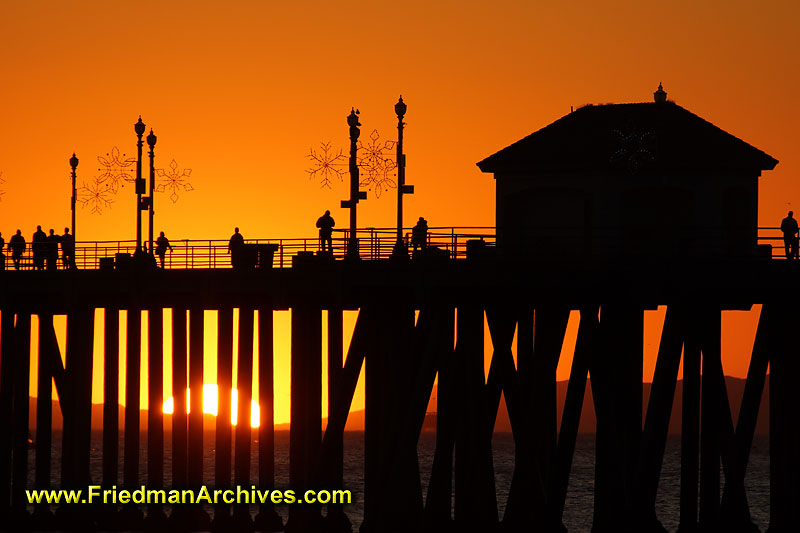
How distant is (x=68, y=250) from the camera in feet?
155

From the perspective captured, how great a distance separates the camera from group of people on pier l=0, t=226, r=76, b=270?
47.2m

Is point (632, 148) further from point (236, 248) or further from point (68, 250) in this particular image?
point (68, 250)

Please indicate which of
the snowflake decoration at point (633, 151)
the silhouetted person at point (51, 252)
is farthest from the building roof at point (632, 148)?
the silhouetted person at point (51, 252)

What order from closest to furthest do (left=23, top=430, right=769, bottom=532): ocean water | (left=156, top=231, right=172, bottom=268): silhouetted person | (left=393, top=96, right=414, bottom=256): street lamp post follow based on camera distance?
(left=393, top=96, right=414, bottom=256): street lamp post < (left=156, top=231, right=172, bottom=268): silhouetted person < (left=23, top=430, right=769, bottom=532): ocean water

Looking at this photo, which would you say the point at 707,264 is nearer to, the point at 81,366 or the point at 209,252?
the point at 209,252

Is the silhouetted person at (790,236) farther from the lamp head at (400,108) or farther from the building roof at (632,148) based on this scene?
the lamp head at (400,108)

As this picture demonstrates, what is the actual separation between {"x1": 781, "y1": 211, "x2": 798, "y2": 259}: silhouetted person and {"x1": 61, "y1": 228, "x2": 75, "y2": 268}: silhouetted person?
1891 cm

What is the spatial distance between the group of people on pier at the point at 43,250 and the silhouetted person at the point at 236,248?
17.2ft

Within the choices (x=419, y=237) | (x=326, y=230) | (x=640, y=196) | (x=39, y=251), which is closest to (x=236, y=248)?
(x=326, y=230)

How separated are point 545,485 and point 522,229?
21.0 feet

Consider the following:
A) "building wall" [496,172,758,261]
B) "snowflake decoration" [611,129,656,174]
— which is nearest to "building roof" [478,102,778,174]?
"snowflake decoration" [611,129,656,174]

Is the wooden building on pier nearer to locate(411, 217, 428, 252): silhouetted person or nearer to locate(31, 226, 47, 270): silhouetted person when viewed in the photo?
locate(411, 217, 428, 252): silhouetted person

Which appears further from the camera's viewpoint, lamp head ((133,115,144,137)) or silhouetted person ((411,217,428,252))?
lamp head ((133,115,144,137))

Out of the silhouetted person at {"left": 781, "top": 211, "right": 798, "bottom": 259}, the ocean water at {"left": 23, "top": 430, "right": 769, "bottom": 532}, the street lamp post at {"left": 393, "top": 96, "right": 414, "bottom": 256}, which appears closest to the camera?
the silhouetted person at {"left": 781, "top": 211, "right": 798, "bottom": 259}
